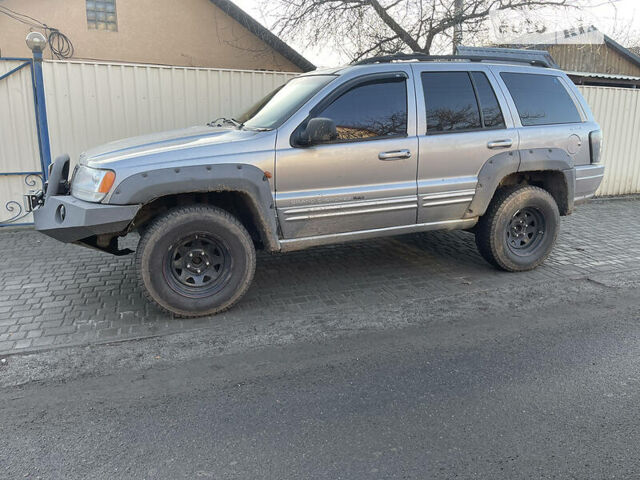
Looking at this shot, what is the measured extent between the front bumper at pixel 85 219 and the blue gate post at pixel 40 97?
3.73 m

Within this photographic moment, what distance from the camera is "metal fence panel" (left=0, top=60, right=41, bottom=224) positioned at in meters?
7.27

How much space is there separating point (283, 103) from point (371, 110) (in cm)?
87

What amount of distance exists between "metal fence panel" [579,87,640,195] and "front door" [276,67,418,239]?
6.87m

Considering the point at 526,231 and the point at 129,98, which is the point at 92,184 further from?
the point at 526,231

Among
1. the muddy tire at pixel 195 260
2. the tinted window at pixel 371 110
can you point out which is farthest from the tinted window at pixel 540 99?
the muddy tire at pixel 195 260

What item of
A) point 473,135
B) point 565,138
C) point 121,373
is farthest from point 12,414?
point 565,138

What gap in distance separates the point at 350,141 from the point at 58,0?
34.9ft

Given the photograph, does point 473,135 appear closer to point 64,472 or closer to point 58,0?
point 64,472

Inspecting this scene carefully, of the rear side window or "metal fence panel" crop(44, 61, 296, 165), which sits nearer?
the rear side window

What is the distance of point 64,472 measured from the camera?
8.52 ft

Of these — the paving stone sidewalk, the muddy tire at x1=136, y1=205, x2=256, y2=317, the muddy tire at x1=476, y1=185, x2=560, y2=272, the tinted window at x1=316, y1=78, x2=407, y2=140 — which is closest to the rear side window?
the tinted window at x1=316, y1=78, x2=407, y2=140

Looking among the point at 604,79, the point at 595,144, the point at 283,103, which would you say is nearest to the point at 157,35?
the point at 283,103

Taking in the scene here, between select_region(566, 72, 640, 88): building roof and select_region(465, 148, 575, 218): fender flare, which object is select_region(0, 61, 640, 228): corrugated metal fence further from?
select_region(566, 72, 640, 88): building roof

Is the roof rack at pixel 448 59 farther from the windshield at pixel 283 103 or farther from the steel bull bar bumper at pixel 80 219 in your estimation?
the steel bull bar bumper at pixel 80 219
